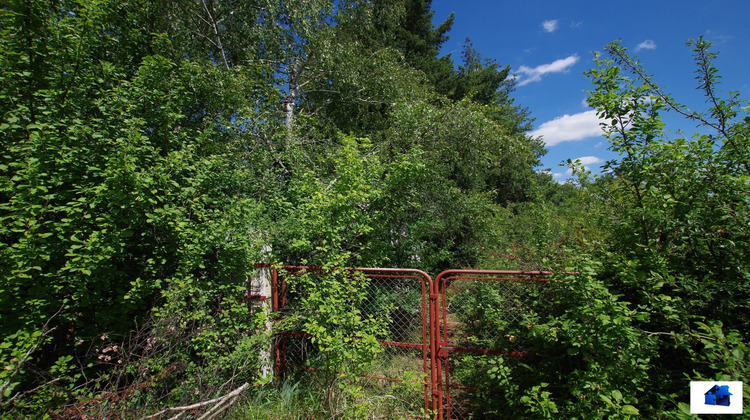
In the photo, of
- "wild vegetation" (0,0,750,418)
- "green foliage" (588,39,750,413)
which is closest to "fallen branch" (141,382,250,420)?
"wild vegetation" (0,0,750,418)

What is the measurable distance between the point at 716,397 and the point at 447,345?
1742 millimetres

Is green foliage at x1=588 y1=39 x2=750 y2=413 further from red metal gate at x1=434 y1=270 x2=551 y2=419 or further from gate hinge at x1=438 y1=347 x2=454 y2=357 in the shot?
gate hinge at x1=438 y1=347 x2=454 y2=357

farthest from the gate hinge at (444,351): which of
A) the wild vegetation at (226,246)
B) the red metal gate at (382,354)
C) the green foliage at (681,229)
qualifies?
the green foliage at (681,229)

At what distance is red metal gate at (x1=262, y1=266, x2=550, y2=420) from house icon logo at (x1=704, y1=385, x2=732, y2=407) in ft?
3.15

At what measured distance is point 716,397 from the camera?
1.55 meters

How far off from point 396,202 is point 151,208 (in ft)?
10.0

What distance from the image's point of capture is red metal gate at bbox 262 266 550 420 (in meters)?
2.64

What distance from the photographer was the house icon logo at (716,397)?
1470mm

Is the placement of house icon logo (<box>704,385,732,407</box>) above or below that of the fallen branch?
above

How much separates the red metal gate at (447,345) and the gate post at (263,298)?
0.10 metres

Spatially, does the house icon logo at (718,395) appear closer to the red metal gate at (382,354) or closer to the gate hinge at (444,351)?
the gate hinge at (444,351)

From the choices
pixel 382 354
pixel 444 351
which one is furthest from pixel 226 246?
pixel 444 351

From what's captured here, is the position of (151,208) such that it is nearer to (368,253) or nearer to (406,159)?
(368,253)

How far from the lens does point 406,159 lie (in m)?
4.45
